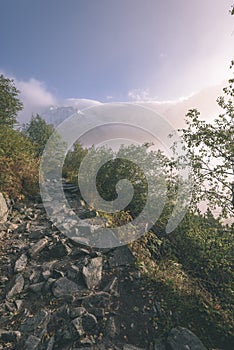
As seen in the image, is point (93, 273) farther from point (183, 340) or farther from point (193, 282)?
point (193, 282)

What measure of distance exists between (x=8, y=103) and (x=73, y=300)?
25.2 metres

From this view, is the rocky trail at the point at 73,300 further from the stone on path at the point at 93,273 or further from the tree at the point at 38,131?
the tree at the point at 38,131

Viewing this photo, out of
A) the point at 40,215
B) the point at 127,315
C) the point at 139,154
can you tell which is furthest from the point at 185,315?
the point at 139,154

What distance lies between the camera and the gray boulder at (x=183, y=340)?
A: 3.29 meters

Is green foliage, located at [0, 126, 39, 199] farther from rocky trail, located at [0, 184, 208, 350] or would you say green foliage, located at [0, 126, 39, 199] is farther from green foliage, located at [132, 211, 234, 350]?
green foliage, located at [132, 211, 234, 350]

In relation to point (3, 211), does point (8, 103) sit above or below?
above

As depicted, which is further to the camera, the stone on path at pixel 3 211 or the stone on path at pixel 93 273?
the stone on path at pixel 3 211

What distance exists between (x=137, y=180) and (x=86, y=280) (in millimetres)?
5994

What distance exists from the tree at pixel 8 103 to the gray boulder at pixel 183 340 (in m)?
24.3

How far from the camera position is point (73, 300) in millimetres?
3922

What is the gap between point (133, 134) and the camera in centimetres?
810

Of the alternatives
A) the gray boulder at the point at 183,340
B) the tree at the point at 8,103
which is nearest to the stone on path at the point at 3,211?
the gray boulder at the point at 183,340

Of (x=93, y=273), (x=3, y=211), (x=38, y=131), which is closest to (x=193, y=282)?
(x=93, y=273)

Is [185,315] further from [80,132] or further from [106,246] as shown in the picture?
[80,132]
